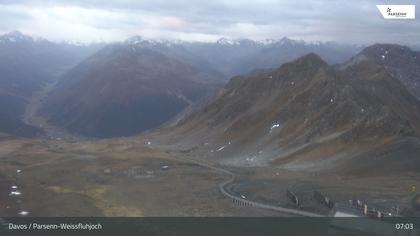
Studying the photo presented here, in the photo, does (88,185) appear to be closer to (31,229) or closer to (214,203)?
(214,203)

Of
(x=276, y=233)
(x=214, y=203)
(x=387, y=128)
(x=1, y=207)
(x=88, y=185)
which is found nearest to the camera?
(x=276, y=233)

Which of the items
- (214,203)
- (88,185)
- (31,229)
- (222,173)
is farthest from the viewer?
(222,173)

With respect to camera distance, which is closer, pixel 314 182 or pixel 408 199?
pixel 408 199

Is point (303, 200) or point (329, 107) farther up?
point (329, 107)

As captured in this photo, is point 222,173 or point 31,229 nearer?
point 31,229

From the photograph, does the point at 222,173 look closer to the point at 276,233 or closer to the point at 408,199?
the point at 408,199

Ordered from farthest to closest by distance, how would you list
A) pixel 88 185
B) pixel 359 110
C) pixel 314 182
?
pixel 359 110, pixel 88 185, pixel 314 182

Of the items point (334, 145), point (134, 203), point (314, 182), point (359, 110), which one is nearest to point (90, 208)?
point (134, 203)

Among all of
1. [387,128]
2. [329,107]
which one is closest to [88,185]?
[387,128]

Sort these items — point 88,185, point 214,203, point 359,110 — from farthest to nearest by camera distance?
point 359,110, point 88,185, point 214,203
